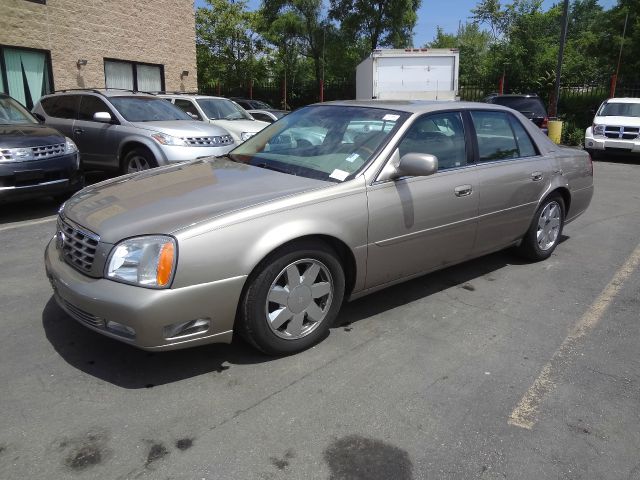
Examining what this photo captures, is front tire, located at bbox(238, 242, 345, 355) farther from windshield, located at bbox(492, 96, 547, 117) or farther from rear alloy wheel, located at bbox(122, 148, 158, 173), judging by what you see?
windshield, located at bbox(492, 96, 547, 117)

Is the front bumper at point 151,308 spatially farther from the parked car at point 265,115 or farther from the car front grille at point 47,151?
the parked car at point 265,115

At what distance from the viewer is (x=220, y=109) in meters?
11.9

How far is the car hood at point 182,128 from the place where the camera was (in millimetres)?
8448

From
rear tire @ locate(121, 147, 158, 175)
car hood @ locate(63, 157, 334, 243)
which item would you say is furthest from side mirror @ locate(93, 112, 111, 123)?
car hood @ locate(63, 157, 334, 243)

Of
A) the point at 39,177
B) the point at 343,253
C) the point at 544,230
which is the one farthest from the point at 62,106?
the point at 544,230

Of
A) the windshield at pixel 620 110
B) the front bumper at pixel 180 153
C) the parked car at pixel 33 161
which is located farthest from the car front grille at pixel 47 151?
the windshield at pixel 620 110

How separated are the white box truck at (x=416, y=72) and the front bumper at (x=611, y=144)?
3.71 meters

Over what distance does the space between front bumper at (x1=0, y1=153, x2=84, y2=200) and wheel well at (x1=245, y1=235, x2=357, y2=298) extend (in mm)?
4831

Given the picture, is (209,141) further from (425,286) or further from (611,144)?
(611,144)

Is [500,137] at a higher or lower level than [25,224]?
higher

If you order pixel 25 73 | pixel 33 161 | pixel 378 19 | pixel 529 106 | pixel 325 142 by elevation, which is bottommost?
pixel 33 161

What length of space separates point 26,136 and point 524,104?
1303 cm

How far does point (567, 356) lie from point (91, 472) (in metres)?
2.84

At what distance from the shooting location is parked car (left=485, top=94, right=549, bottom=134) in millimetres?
14852
